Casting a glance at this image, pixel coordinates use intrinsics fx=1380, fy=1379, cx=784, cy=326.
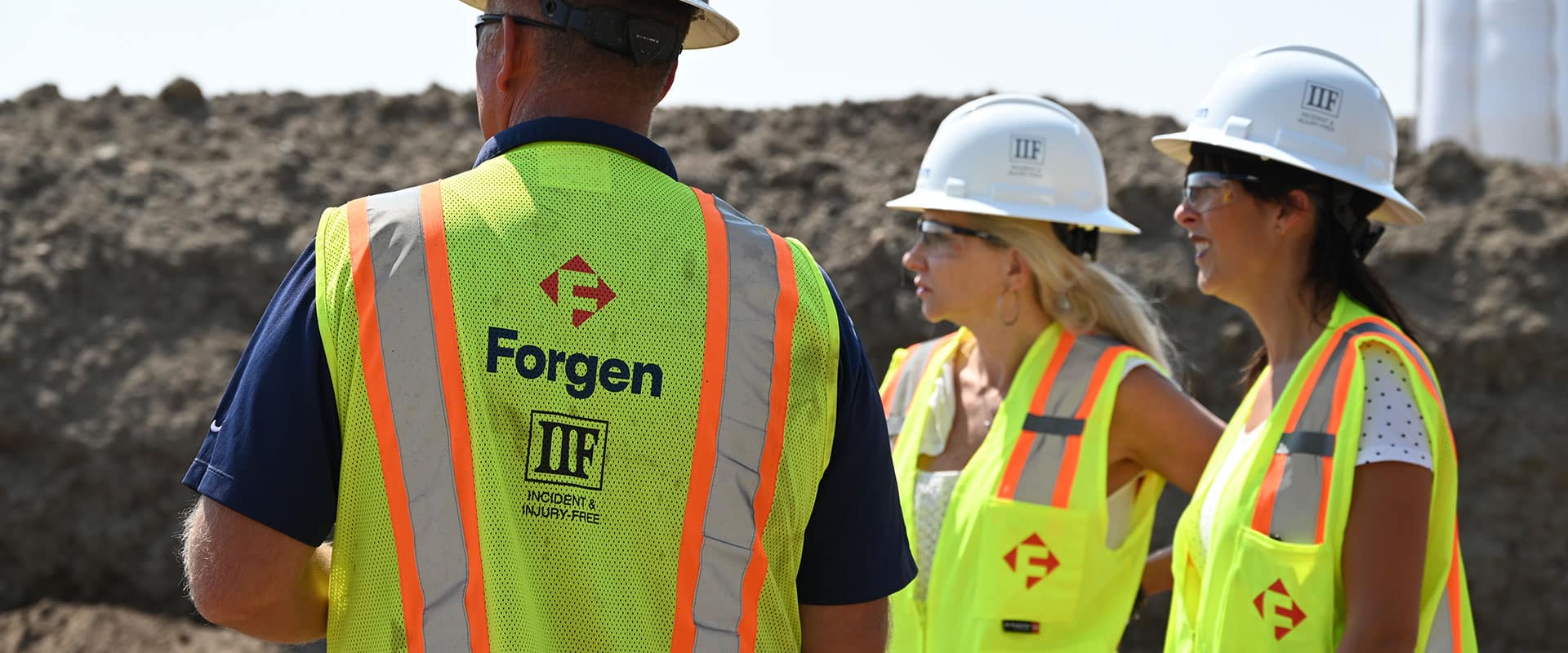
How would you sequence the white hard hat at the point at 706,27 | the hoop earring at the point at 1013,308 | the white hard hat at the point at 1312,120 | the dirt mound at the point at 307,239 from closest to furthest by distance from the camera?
the white hard hat at the point at 706,27 → the white hard hat at the point at 1312,120 → the hoop earring at the point at 1013,308 → the dirt mound at the point at 307,239

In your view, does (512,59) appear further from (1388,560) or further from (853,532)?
(1388,560)

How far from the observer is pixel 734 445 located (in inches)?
69.9

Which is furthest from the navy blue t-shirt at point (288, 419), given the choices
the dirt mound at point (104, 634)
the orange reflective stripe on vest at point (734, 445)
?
the dirt mound at point (104, 634)

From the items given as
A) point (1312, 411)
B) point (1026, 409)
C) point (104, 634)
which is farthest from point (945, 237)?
point (104, 634)

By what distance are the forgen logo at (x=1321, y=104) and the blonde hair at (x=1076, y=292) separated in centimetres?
90

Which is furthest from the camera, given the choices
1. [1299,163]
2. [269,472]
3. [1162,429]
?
[1162,429]

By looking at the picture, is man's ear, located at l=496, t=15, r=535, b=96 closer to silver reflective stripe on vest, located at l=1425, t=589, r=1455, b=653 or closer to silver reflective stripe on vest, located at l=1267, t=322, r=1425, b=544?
silver reflective stripe on vest, located at l=1267, t=322, r=1425, b=544

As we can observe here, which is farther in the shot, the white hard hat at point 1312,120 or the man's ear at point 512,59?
the white hard hat at point 1312,120

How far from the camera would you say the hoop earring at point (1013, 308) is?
3.95m

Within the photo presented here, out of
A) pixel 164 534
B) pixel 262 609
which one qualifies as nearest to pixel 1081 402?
pixel 262 609

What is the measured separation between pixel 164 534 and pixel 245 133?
3.42 m

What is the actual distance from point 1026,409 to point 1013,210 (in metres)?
0.63

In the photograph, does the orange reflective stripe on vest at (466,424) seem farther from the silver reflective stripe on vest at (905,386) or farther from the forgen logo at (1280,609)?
the silver reflective stripe on vest at (905,386)

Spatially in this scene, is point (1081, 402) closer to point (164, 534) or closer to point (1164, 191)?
point (1164, 191)
